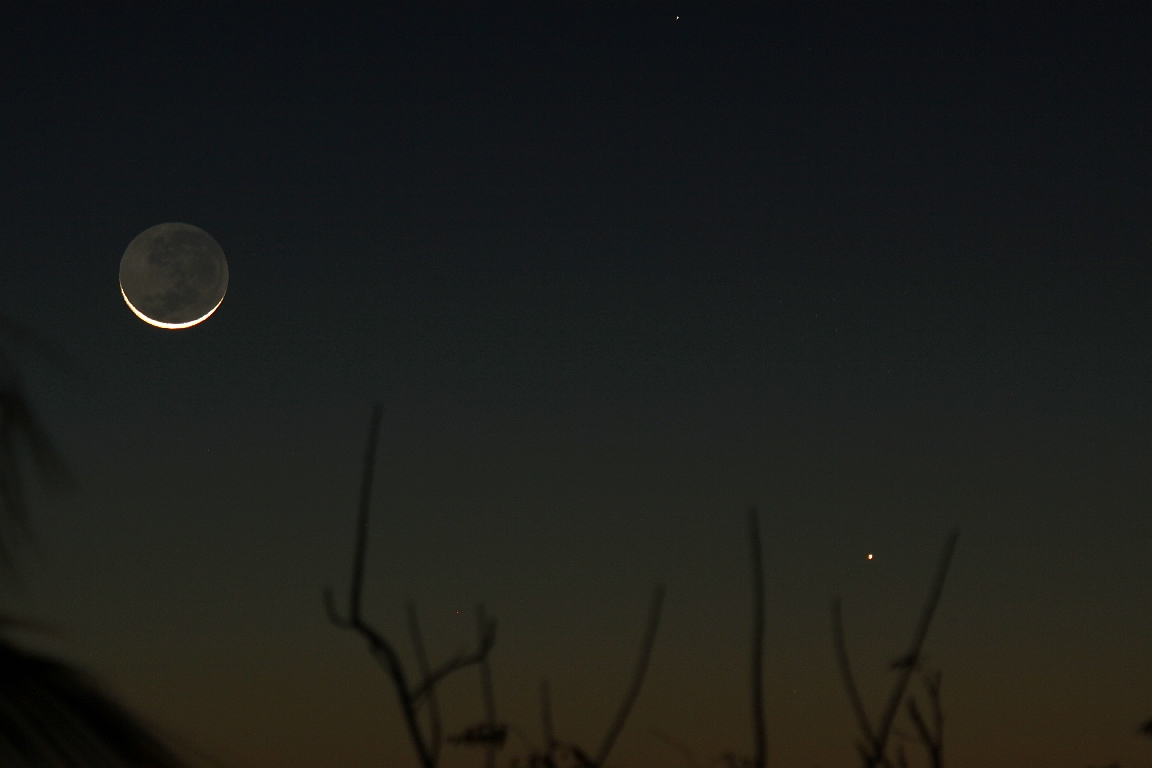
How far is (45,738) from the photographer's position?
1.05m

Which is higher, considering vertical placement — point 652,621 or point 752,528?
point 752,528

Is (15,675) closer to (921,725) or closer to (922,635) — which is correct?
(922,635)

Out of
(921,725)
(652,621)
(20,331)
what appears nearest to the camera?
(20,331)

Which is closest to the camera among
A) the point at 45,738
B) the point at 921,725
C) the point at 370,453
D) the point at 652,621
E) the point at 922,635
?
the point at 45,738

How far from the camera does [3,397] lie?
1305 millimetres

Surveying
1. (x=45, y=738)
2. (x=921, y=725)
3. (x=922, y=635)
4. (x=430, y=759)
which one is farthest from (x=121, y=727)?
(x=921, y=725)

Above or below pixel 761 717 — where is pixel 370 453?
above

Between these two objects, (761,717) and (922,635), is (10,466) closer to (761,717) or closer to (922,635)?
(761,717)

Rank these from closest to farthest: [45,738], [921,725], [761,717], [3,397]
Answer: [45,738] < [3,397] < [761,717] < [921,725]

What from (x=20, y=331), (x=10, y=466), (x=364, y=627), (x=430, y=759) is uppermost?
(x=20, y=331)

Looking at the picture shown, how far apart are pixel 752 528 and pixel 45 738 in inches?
Answer: 81.4

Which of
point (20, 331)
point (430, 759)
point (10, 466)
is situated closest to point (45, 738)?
point (10, 466)

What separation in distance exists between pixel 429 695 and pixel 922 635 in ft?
4.67

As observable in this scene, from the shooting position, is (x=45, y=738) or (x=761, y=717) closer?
(x=45, y=738)
